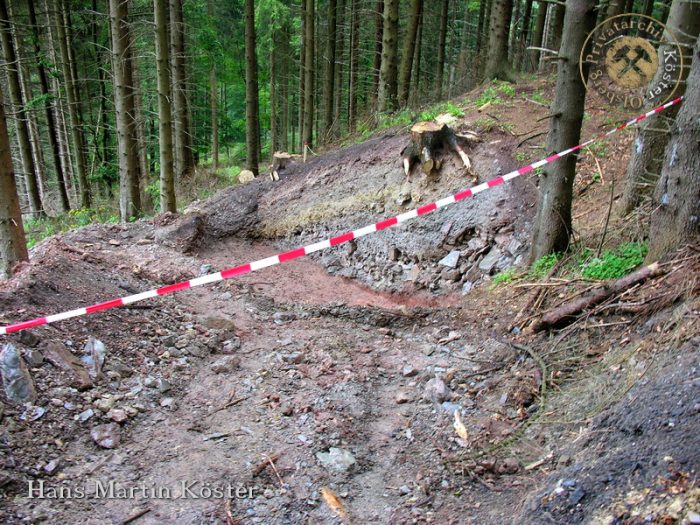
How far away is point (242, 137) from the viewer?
1481 inches

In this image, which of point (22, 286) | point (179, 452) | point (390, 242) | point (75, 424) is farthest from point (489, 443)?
point (390, 242)

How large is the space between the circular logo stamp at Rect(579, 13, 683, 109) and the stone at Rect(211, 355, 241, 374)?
5.10 meters

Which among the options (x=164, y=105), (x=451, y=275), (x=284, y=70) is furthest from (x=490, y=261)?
(x=284, y=70)

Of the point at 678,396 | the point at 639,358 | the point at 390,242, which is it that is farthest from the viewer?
the point at 390,242

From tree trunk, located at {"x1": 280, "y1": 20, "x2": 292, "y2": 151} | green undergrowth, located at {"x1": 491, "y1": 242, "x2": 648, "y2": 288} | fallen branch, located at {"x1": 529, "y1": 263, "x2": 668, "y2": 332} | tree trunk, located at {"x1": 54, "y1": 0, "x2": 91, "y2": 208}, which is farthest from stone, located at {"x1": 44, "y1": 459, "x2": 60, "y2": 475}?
tree trunk, located at {"x1": 280, "y1": 20, "x2": 292, "y2": 151}

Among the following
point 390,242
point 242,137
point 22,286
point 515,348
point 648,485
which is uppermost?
point 648,485

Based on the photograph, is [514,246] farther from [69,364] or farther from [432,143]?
[69,364]

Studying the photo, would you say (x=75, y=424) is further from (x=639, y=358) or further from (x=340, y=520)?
(x=639, y=358)

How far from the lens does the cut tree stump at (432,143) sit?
365 inches

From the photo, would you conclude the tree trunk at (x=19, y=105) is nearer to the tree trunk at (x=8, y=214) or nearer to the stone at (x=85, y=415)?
the tree trunk at (x=8, y=214)

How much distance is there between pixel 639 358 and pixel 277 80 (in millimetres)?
26014

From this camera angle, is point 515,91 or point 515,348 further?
point 515,91

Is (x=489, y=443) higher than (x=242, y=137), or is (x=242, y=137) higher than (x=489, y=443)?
(x=489, y=443)

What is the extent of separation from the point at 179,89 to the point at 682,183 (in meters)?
12.8
